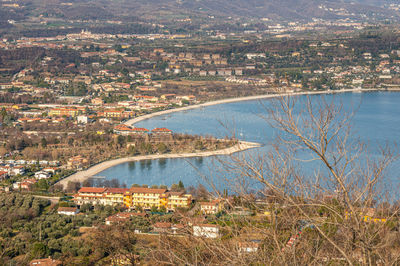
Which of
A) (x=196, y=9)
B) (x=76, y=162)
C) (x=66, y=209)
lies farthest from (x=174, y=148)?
(x=196, y=9)

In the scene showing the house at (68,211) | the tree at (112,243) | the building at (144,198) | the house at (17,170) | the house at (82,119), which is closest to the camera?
the tree at (112,243)

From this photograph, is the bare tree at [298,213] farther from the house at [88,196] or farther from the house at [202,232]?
the house at [88,196]

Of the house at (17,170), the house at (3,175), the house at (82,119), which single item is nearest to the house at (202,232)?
the house at (3,175)

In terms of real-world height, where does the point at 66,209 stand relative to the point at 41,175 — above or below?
above

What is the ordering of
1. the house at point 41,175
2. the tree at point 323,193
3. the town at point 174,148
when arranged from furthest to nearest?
1. the house at point 41,175
2. the town at point 174,148
3. the tree at point 323,193

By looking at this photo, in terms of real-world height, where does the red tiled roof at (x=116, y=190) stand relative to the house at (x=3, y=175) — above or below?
above

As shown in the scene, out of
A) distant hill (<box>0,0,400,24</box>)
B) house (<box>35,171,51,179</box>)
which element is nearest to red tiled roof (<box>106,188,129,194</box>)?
house (<box>35,171,51,179</box>)

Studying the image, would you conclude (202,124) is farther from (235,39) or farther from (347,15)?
(347,15)

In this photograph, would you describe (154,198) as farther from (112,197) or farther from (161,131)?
(161,131)

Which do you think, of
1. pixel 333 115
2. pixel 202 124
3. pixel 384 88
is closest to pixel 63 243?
pixel 333 115
